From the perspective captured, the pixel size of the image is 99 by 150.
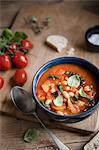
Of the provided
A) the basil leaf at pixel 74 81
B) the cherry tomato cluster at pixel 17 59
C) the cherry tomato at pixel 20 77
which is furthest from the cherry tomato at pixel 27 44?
the basil leaf at pixel 74 81

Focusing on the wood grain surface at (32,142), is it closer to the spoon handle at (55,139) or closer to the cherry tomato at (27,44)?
the spoon handle at (55,139)

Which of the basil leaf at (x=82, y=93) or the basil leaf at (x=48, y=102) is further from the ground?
the basil leaf at (x=82, y=93)

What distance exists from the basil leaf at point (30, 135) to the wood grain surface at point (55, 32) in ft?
0.17

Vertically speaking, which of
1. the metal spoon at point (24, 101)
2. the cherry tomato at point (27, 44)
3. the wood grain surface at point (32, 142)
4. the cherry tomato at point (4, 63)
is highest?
the cherry tomato at point (27, 44)

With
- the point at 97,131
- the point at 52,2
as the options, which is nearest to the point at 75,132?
the point at 97,131

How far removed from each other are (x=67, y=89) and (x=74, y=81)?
0.14ft

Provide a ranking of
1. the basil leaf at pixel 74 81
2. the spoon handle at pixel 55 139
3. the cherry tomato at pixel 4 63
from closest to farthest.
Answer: the spoon handle at pixel 55 139 < the basil leaf at pixel 74 81 < the cherry tomato at pixel 4 63

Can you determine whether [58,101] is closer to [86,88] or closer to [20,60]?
[86,88]

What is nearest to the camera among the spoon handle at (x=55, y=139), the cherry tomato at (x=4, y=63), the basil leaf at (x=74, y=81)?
the spoon handle at (x=55, y=139)

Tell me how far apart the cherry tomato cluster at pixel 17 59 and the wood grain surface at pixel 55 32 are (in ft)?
0.07

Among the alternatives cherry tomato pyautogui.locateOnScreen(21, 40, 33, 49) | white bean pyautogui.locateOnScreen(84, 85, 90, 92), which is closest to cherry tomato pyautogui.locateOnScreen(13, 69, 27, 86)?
cherry tomato pyautogui.locateOnScreen(21, 40, 33, 49)

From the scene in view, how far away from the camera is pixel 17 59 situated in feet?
4.47

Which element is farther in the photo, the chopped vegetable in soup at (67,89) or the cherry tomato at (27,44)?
the cherry tomato at (27,44)

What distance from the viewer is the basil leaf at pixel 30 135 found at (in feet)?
3.83
